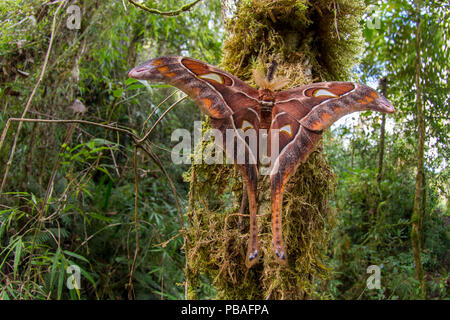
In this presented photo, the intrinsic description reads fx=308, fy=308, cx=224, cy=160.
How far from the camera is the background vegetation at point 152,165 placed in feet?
4.58

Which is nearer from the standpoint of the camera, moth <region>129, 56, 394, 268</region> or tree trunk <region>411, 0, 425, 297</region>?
moth <region>129, 56, 394, 268</region>

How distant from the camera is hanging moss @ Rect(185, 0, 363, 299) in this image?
1.09 m

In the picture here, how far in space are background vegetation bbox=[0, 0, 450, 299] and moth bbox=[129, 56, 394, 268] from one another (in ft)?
1.04

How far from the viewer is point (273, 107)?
111 cm

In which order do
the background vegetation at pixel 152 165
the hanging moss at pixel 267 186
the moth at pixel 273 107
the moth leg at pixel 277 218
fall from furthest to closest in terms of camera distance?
the background vegetation at pixel 152 165, the hanging moss at pixel 267 186, the moth at pixel 273 107, the moth leg at pixel 277 218

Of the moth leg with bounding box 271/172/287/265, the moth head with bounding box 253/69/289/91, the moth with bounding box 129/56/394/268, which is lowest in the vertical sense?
the moth leg with bounding box 271/172/287/265

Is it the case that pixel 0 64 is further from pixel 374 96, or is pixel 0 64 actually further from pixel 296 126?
pixel 374 96

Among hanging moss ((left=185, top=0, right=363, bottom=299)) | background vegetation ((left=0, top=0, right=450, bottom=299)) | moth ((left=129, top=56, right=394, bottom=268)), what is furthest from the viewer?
background vegetation ((left=0, top=0, right=450, bottom=299))

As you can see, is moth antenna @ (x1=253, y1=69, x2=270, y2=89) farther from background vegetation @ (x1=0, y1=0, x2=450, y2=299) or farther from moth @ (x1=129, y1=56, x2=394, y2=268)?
background vegetation @ (x1=0, y1=0, x2=450, y2=299)

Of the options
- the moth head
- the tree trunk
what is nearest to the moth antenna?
the moth head

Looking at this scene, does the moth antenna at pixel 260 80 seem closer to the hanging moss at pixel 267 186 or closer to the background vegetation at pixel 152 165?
the hanging moss at pixel 267 186

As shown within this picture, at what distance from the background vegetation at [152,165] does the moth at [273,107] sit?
317mm

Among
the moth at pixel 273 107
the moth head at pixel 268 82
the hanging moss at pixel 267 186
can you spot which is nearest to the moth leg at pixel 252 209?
the moth at pixel 273 107

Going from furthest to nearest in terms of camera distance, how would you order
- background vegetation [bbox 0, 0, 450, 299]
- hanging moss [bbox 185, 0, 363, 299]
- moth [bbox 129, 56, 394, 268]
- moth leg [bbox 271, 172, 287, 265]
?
background vegetation [bbox 0, 0, 450, 299], hanging moss [bbox 185, 0, 363, 299], moth [bbox 129, 56, 394, 268], moth leg [bbox 271, 172, 287, 265]
